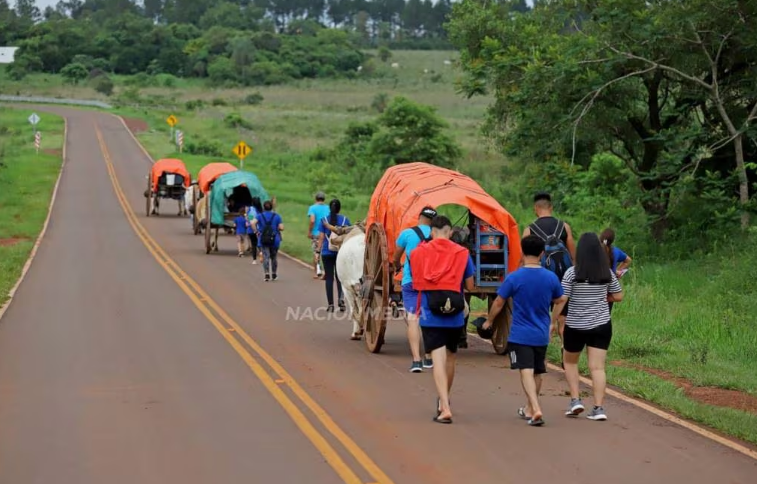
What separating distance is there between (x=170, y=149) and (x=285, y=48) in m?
82.1

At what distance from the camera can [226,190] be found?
29.4m

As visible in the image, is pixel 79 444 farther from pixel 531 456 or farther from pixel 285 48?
pixel 285 48

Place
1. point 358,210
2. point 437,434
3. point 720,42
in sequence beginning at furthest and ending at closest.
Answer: point 358,210 → point 720,42 → point 437,434

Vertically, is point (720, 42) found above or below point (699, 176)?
above

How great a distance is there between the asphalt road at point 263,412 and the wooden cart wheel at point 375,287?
0.30m

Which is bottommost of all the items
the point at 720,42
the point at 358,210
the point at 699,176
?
the point at 358,210

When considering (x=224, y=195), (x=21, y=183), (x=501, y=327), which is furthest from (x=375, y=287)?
(x=21, y=183)

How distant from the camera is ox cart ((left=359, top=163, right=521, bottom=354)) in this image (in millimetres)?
13602

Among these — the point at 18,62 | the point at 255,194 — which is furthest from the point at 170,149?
the point at 18,62

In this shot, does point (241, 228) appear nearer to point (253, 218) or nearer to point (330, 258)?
point (253, 218)

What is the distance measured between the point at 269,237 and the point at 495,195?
60.9 ft

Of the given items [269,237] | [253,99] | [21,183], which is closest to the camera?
[269,237]

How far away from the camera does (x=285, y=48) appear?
14988 centimetres

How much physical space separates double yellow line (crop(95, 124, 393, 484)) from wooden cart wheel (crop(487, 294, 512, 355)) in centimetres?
289
